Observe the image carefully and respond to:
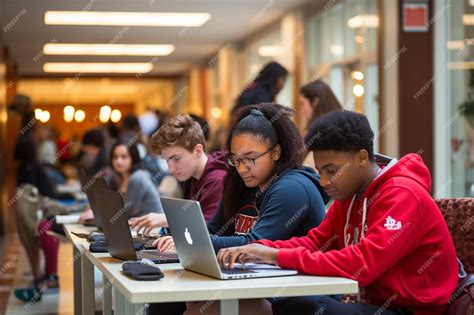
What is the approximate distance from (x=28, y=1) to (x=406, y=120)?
548cm

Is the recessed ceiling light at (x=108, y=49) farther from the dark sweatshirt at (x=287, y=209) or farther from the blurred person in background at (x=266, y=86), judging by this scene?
the dark sweatshirt at (x=287, y=209)

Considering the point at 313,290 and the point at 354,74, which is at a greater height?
the point at 354,74

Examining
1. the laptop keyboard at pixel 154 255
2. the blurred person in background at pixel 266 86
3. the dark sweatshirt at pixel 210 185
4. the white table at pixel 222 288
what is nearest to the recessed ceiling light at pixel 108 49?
the blurred person in background at pixel 266 86

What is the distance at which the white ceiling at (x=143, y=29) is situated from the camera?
1248 cm

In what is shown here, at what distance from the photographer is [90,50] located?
59.9ft

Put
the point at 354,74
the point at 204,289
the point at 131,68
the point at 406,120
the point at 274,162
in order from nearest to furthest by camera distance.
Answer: the point at 204,289 < the point at 274,162 < the point at 406,120 < the point at 354,74 < the point at 131,68

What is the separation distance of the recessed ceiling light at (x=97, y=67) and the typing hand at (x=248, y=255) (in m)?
18.3

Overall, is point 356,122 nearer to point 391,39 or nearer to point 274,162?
point 274,162

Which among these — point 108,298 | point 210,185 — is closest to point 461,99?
point 210,185

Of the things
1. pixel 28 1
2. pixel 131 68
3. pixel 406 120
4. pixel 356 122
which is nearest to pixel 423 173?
pixel 356 122

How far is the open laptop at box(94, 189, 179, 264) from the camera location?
3324 mm

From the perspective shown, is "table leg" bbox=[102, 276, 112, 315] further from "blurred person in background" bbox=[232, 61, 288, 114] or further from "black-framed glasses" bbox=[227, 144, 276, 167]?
"blurred person in background" bbox=[232, 61, 288, 114]

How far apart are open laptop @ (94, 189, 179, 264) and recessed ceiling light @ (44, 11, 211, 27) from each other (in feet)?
32.1

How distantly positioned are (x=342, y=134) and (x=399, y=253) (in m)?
0.44
